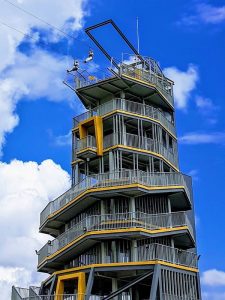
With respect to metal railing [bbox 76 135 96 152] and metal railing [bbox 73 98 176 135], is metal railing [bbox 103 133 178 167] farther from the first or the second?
metal railing [bbox 73 98 176 135]

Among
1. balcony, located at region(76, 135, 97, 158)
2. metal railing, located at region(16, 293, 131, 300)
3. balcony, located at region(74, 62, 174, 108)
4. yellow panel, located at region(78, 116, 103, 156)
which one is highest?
balcony, located at region(74, 62, 174, 108)

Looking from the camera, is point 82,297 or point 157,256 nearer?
point 82,297

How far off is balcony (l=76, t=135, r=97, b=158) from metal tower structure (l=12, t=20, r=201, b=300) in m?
0.09

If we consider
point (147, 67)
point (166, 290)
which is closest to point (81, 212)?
point (166, 290)

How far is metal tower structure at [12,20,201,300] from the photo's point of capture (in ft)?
147

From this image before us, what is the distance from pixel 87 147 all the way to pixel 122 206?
250 inches

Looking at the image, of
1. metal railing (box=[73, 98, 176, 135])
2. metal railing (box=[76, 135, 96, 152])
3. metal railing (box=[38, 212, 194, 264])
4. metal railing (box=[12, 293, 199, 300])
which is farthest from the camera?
metal railing (box=[73, 98, 176, 135])

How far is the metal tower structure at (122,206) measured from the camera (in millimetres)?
44750

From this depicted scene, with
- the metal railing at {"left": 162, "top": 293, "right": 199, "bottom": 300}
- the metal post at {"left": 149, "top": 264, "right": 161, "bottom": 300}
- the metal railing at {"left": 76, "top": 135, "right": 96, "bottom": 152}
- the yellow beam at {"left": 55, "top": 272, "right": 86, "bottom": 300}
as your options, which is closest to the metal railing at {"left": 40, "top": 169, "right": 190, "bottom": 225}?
the metal railing at {"left": 76, "top": 135, "right": 96, "bottom": 152}

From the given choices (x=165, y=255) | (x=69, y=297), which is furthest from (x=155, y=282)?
(x=69, y=297)

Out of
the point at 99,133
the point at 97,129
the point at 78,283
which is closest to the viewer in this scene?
the point at 78,283

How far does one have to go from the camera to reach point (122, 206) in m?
47.7

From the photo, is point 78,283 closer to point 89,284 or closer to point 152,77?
point 89,284

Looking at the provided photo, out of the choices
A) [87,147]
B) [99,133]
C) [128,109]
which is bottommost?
[87,147]
